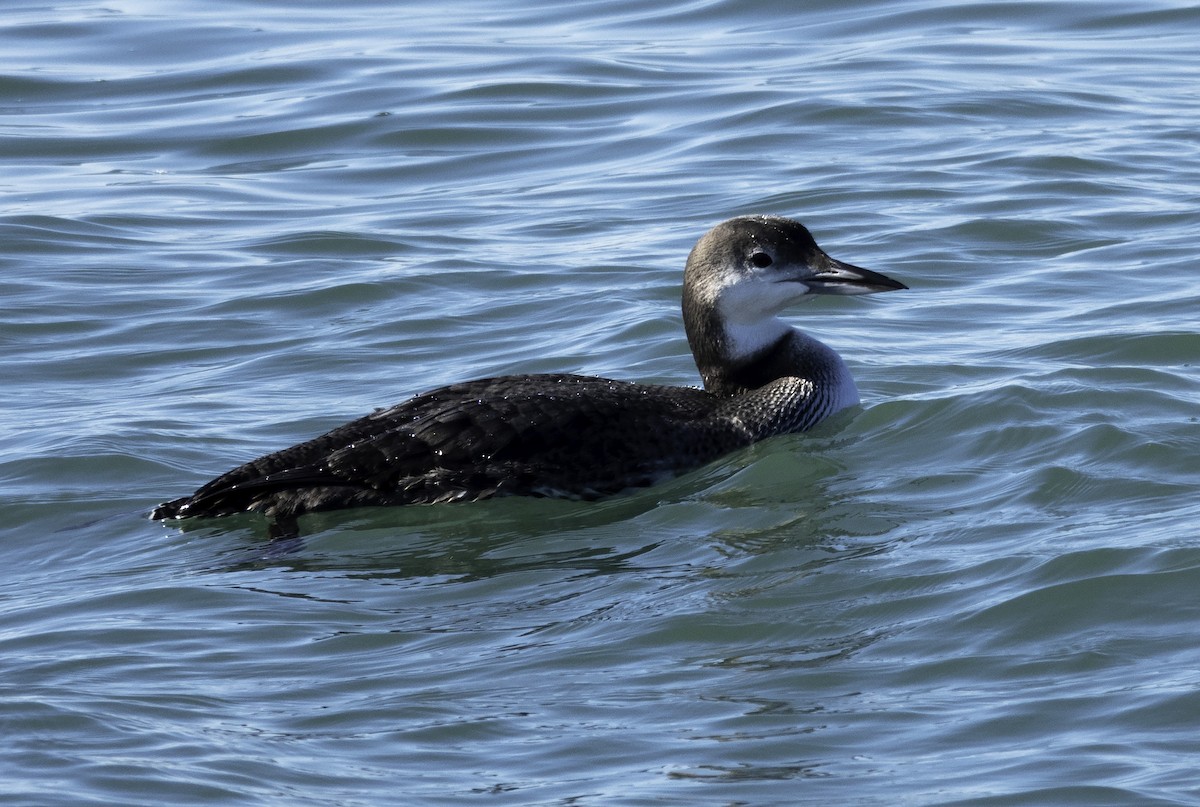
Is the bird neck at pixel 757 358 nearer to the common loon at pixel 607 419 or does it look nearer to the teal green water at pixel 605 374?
the common loon at pixel 607 419

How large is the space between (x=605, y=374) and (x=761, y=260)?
133cm

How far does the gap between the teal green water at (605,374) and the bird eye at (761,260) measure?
0.72 meters

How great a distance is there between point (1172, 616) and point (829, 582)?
3.50 ft

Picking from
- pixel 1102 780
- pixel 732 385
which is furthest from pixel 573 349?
pixel 1102 780

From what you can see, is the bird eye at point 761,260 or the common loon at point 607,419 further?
the bird eye at point 761,260

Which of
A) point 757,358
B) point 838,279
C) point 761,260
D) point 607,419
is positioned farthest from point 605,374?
point 607,419

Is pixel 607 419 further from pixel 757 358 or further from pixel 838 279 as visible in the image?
pixel 838 279

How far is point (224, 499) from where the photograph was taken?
23.4ft

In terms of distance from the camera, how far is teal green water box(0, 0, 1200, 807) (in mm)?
5219

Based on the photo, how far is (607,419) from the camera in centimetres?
751

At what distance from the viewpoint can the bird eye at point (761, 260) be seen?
26.3 ft

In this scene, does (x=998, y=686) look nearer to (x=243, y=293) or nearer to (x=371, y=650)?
(x=371, y=650)

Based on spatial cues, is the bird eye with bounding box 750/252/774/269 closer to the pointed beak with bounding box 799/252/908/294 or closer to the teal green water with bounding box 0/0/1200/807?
the pointed beak with bounding box 799/252/908/294

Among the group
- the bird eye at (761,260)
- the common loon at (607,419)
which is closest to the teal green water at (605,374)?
the common loon at (607,419)
